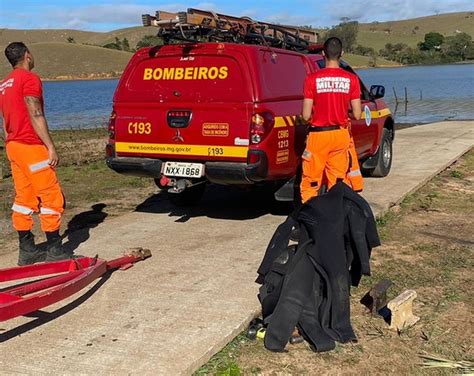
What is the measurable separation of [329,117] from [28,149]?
2.79 m

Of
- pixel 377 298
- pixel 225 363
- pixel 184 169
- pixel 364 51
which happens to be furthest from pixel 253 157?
pixel 364 51

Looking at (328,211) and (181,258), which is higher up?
(328,211)

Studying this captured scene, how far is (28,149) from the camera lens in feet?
17.3

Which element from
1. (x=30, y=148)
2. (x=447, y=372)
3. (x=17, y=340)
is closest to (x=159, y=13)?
(x=30, y=148)

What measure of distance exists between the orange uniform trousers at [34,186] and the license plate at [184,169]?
58.8 inches

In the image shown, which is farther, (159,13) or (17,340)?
(159,13)

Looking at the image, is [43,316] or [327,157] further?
[327,157]

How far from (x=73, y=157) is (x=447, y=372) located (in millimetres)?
11764

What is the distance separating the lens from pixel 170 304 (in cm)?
456

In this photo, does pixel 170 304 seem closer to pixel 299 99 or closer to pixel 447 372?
pixel 447 372

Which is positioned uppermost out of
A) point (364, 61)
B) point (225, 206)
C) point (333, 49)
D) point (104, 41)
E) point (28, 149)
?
point (104, 41)

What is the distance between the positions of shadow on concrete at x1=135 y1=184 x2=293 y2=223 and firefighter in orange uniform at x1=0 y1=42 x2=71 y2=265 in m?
2.15

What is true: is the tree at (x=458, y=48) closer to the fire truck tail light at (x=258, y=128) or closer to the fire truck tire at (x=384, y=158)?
the fire truck tire at (x=384, y=158)

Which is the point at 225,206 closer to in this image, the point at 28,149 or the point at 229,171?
the point at 229,171
